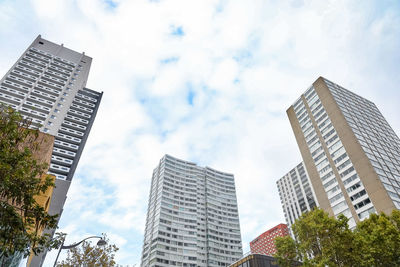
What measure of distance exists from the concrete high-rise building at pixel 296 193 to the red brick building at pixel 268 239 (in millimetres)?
17641

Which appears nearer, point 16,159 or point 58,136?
point 16,159

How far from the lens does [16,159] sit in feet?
25.3

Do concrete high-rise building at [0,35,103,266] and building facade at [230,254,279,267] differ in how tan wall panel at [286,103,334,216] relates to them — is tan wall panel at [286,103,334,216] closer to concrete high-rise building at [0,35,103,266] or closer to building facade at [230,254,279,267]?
building facade at [230,254,279,267]

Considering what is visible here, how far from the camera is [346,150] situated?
54.8 metres

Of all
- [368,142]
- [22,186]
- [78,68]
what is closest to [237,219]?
[368,142]

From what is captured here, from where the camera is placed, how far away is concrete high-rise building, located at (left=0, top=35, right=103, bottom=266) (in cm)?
6481

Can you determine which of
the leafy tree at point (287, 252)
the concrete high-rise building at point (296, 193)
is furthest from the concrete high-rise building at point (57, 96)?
the concrete high-rise building at point (296, 193)

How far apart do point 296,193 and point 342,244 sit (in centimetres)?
10470

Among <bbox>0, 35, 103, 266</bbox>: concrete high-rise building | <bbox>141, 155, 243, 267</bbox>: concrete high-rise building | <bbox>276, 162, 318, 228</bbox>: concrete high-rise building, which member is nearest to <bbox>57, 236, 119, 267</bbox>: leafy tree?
<bbox>0, 35, 103, 266</bbox>: concrete high-rise building

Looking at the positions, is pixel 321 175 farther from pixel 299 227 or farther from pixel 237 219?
pixel 237 219

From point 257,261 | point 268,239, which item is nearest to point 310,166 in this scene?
point 257,261

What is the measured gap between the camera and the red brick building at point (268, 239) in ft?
426

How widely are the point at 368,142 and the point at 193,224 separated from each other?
58.8 metres

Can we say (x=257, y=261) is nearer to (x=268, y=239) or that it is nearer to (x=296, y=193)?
(x=296, y=193)
